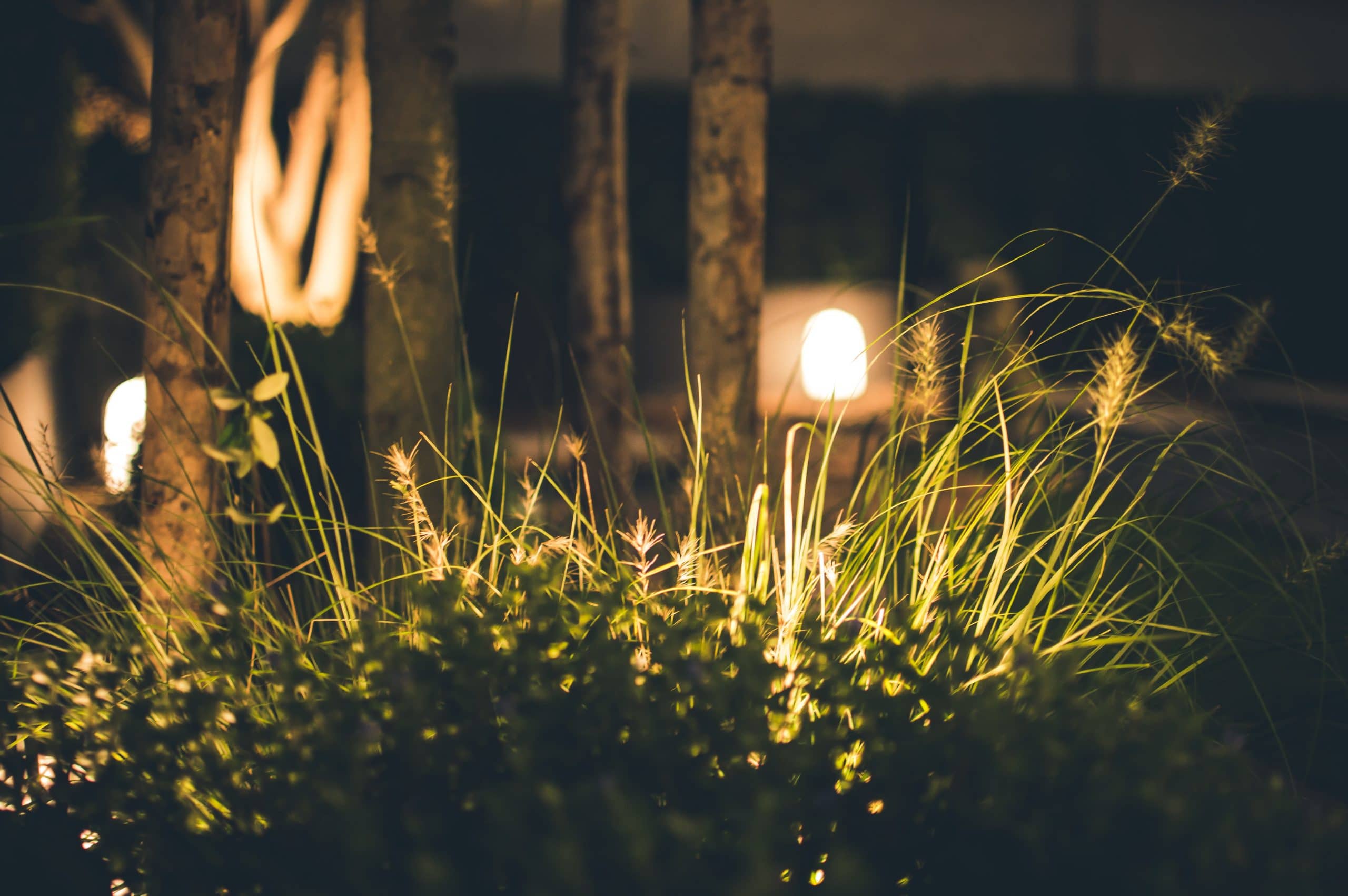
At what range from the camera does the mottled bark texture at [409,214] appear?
2.09m

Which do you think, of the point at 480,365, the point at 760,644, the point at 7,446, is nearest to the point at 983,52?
the point at 480,365

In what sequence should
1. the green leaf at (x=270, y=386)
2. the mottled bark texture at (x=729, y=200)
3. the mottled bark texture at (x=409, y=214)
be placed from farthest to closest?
the mottled bark texture at (x=729, y=200) → the mottled bark texture at (x=409, y=214) → the green leaf at (x=270, y=386)

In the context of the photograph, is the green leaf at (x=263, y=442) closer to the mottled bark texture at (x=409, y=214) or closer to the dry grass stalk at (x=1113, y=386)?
the mottled bark texture at (x=409, y=214)

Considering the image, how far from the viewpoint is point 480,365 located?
24.4ft

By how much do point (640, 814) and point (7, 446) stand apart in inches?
161

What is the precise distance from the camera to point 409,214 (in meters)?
2.12

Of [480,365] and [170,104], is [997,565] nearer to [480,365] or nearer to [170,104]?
[170,104]

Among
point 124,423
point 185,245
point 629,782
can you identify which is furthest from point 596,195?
point 629,782

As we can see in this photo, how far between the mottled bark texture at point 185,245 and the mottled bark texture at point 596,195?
128 centimetres

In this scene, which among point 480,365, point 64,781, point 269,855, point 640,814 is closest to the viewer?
point 640,814

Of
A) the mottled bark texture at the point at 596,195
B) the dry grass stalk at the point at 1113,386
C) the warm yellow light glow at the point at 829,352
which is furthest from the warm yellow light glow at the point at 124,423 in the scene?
the warm yellow light glow at the point at 829,352

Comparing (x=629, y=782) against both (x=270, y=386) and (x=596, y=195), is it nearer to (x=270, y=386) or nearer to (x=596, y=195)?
(x=270, y=386)

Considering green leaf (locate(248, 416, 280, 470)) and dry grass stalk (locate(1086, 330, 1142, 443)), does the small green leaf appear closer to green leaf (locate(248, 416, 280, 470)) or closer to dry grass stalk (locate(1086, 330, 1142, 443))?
green leaf (locate(248, 416, 280, 470))

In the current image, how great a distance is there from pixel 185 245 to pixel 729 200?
4.17 feet
